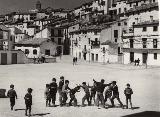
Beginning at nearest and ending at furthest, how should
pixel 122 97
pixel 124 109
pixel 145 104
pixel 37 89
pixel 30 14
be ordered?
pixel 124 109 → pixel 145 104 → pixel 122 97 → pixel 37 89 → pixel 30 14

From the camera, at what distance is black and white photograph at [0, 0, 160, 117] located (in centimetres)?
1007

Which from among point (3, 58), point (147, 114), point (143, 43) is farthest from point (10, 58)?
point (147, 114)

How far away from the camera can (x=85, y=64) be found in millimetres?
31031

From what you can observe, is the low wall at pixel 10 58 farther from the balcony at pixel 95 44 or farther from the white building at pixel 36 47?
the balcony at pixel 95 44

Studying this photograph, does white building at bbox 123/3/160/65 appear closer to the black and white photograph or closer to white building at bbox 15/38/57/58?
the black and white photograph

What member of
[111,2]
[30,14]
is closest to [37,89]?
[111,2]

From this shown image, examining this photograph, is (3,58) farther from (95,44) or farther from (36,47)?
(95,44)

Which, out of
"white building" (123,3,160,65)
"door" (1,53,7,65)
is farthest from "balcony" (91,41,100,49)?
"door" (1,53,7,65)

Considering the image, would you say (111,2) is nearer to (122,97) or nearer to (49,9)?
(49,9)

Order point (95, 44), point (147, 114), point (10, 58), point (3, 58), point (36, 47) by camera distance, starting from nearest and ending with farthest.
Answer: point (147, 114) → point (3, 58) → point (10, 58) → point (95, 44) → point (36, 47)

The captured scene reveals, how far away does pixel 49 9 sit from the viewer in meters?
64.4

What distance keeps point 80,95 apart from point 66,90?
2.22m

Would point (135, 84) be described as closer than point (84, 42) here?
Yes

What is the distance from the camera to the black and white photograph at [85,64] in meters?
10.1
